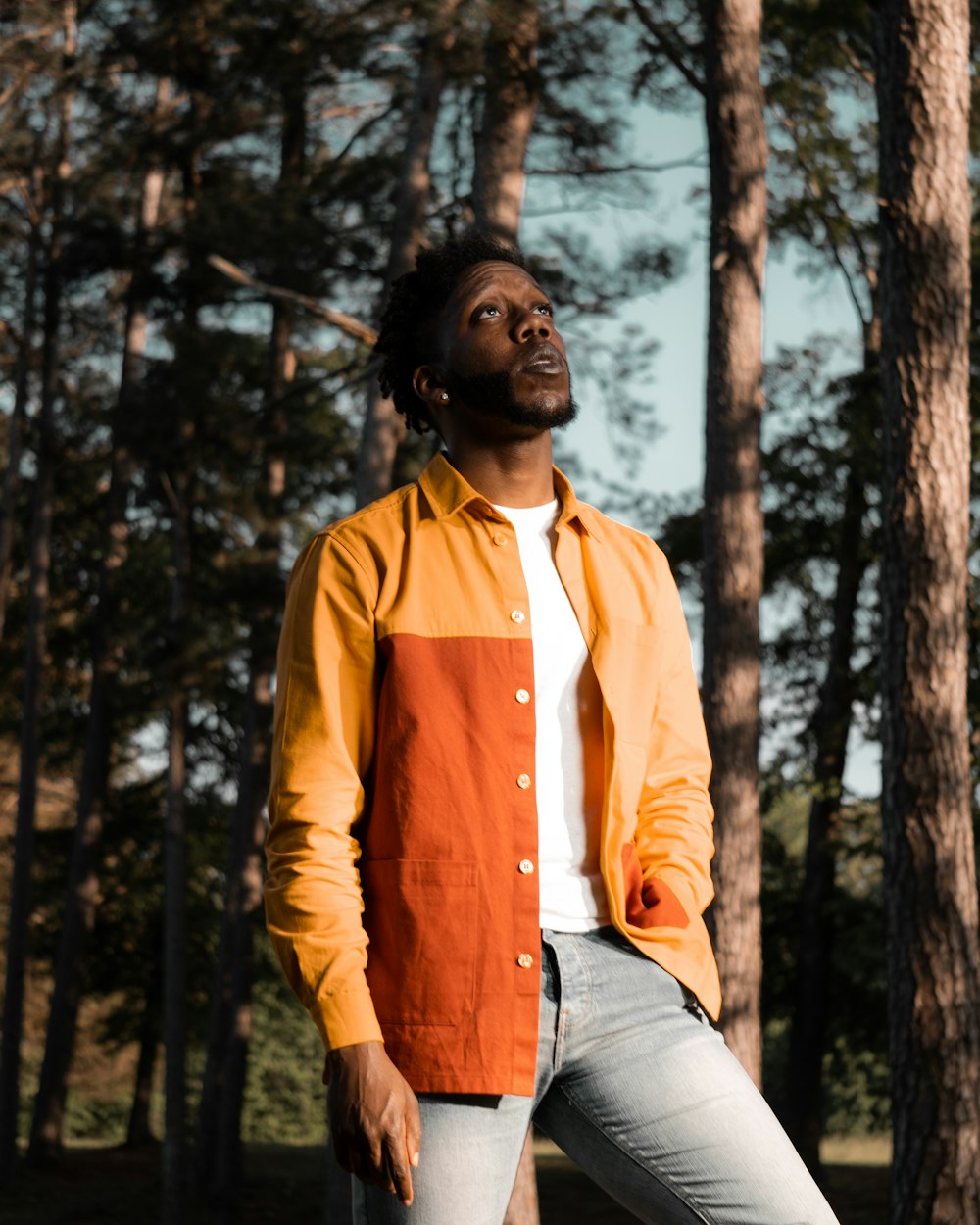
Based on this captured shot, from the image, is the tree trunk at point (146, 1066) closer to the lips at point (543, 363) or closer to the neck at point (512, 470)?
the neck at point (512, 470)

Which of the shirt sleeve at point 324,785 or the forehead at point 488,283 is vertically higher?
the forehead at point 488,283

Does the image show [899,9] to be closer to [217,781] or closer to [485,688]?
[485,688]

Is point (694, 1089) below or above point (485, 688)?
below

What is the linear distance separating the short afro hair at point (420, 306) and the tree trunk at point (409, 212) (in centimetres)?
942

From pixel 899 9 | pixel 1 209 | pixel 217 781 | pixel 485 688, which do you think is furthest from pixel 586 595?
pixel 1 209

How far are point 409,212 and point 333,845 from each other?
37.7 feet

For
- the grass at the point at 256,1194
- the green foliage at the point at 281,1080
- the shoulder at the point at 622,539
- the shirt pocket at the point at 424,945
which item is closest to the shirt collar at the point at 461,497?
the shoulder at the point at 622,539

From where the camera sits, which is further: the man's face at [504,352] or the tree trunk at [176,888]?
the tree trunk at [176,888]

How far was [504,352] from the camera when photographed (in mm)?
2699

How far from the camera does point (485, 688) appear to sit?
2.43m

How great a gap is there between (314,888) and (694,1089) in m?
0.64

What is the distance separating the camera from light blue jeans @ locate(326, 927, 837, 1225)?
227 cm

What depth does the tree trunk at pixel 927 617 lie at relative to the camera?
23.8ft

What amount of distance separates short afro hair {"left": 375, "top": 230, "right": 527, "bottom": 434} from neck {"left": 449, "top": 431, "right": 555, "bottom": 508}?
241 millimetres
